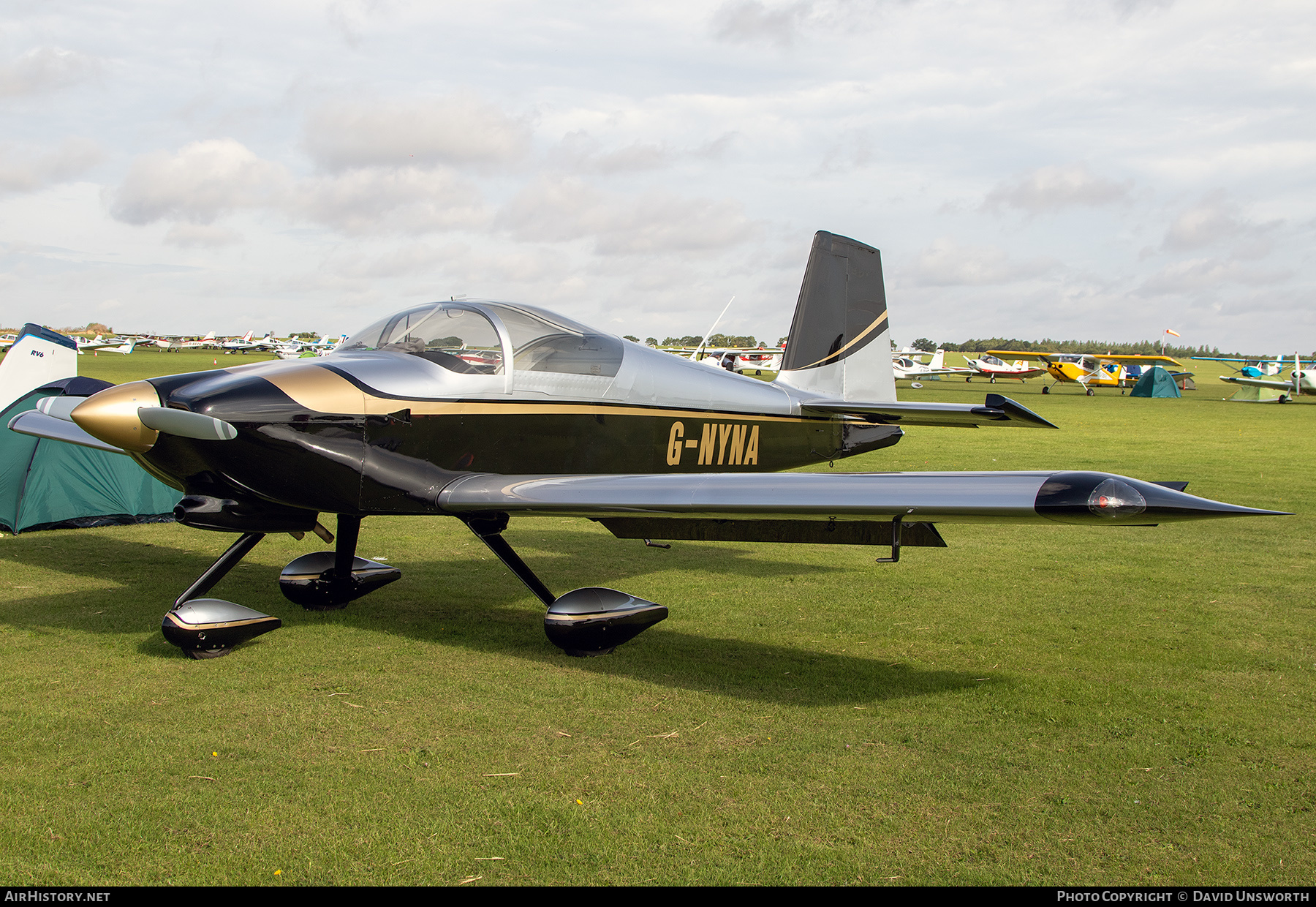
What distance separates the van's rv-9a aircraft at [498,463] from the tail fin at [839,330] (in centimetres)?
172

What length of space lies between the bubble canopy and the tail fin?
2.99m

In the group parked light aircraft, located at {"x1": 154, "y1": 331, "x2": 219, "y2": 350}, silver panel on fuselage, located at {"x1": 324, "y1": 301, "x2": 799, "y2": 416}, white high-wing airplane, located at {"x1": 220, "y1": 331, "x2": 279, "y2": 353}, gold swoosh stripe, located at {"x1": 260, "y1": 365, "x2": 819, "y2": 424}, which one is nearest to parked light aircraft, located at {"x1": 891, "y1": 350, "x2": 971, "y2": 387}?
silver panel on fuselage, located at {"x1": 324, "y1": 301, "x2": 799, "y2": 416}

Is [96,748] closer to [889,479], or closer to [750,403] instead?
[889,479]

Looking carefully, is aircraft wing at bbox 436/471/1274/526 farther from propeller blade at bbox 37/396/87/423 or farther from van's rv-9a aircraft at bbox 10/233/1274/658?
propeller blade at bbox 37/396/87/423

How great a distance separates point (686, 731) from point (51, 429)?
5.70 metres

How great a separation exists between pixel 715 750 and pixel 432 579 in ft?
13.6

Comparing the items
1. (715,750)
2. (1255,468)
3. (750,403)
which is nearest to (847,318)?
(750,403)

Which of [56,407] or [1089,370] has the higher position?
[1089,370]

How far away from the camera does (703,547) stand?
923 cm

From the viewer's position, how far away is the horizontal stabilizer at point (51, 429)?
693 centimetres

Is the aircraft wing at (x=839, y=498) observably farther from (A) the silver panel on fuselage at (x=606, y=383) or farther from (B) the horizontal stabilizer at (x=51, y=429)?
(B) the horizontal stabilizer at (x=51, y=429)

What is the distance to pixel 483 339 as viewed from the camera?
19.5ft

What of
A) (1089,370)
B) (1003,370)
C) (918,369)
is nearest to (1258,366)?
(1089,370)

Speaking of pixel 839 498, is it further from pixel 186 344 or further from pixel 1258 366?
pixel 186 344
